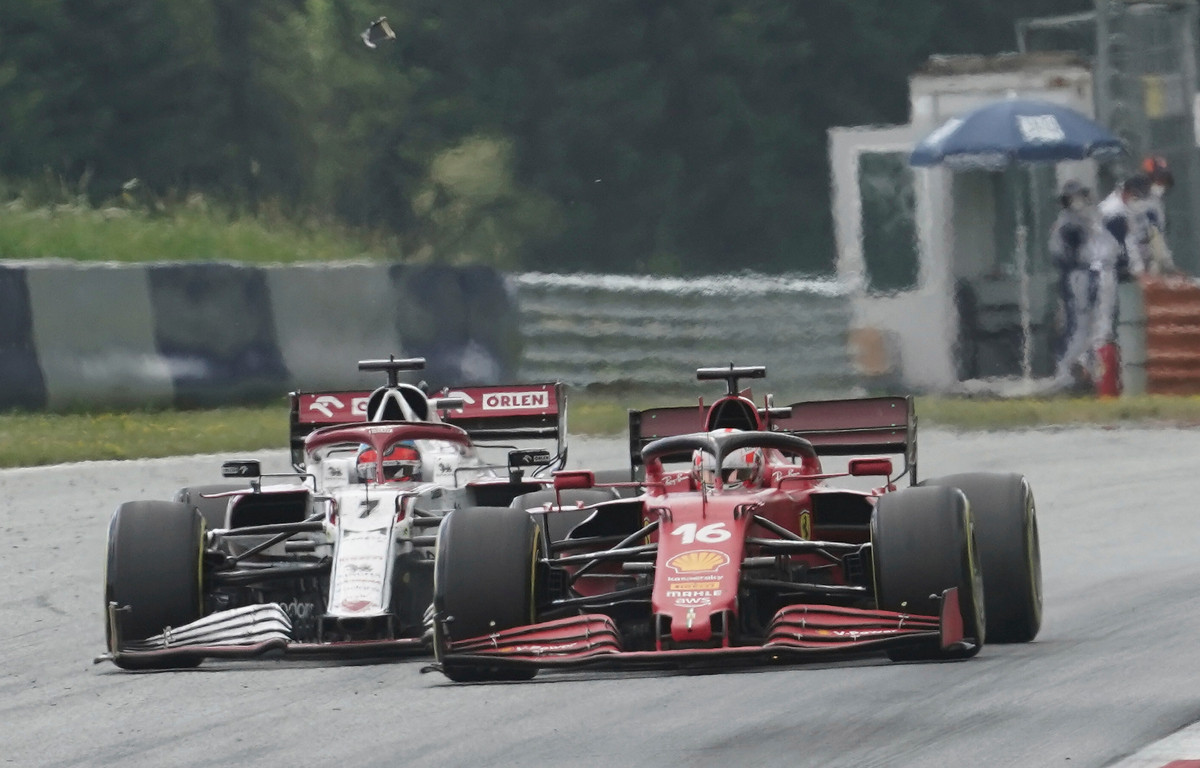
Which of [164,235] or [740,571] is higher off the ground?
[164,235]

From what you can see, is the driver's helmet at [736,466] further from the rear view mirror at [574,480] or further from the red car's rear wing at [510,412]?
the red car's rear wing at [510,412]

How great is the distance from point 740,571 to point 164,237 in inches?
696

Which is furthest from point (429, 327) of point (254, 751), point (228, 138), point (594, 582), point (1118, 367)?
point (228, 138)

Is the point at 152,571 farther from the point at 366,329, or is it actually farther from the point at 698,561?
the point at 366,329

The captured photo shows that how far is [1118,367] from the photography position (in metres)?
22.0

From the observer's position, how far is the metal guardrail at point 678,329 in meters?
22.7

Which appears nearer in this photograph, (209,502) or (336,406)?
(209,502)

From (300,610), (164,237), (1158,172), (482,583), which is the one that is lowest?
(300,610)

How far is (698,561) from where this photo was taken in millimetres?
8500

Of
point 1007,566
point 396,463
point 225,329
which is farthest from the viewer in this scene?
point 225,329

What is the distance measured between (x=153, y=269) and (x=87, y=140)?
51.8 feet

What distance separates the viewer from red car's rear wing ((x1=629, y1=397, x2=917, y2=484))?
10578mm

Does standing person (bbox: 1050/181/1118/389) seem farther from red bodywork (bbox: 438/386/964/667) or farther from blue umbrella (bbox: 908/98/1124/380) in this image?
red bodywork (bbox: 438/386/964/667)

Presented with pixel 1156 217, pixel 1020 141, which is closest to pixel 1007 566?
pixel 1156 217
